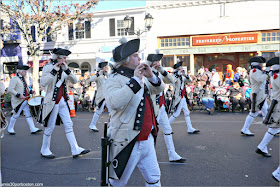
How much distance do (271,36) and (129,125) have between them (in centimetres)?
1886

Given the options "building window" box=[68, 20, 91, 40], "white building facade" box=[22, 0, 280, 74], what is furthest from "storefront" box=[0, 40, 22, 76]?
"building window" box=[68, 20, 91, 40]

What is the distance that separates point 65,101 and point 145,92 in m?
3.06

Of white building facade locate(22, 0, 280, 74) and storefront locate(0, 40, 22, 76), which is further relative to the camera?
storefront locate(0, 40, 22, 76)

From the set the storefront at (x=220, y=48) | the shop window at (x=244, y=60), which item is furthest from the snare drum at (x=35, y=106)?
the shop window at (x=244, y=60)

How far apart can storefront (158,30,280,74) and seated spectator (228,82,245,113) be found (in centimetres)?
802

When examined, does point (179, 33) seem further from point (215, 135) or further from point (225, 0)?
point (215, 135)

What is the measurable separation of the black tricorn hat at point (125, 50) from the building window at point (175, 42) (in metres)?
18.1

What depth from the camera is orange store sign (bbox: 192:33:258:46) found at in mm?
18498

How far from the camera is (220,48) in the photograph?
62.8ft

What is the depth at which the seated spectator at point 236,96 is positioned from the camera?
36.5 ft

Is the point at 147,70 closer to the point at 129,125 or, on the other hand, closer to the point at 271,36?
the point at 129,125

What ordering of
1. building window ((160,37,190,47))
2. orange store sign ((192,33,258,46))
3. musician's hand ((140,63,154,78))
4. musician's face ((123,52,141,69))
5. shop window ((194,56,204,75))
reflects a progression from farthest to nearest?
1. shop window ((194,56,204,75))
2. building window ((160,37,190,47))
3. orange store sign ((192,33,258,46))
4. musician's face ((123,52,141,69))
5. musician's hand ((140,63,154,78))

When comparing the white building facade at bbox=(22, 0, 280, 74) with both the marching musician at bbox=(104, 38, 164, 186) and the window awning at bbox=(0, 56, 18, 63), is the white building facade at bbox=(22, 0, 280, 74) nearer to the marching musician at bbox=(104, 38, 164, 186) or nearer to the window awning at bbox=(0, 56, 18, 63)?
the window awning at bbox=(0, 56, 18, 63)

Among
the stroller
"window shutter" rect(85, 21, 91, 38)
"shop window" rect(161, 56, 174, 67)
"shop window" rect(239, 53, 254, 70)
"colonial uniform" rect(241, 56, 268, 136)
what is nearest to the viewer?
"colonial uniform" rect(241, 56, 268, 136)
